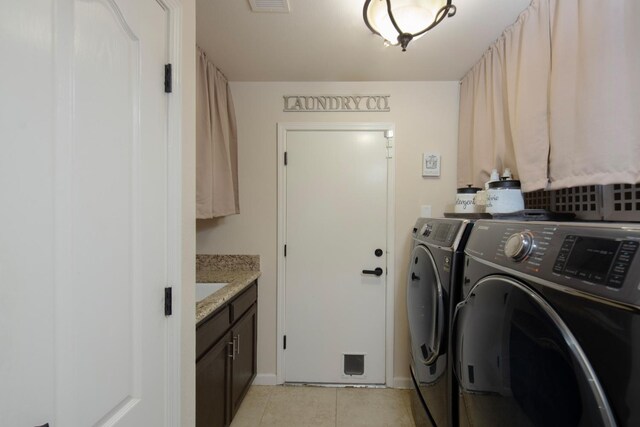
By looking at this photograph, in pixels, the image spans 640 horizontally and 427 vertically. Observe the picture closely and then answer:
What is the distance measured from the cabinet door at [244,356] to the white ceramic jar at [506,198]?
1641 mm

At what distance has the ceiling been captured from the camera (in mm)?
1453

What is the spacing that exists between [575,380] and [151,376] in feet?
3.48

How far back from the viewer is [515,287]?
0.72m

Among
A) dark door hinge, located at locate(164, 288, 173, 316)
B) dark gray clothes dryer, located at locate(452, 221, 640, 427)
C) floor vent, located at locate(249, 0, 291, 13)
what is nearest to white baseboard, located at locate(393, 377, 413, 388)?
dark gray clothes dryer, located at locate(452, 221, 640, 427)

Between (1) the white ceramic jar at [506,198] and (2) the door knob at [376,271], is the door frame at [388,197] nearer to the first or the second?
(2) the door knob at [376,271]

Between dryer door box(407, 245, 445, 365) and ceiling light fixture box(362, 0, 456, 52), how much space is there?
41.6 inches

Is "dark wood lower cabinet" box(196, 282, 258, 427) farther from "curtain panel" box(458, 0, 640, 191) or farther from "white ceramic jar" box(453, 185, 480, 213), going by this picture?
"curtain panel" box(458, 0, 640, 191)

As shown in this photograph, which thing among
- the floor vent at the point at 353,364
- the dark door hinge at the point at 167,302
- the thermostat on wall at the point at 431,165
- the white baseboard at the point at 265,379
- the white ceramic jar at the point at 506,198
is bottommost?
the white baseboard at the point at 265,379

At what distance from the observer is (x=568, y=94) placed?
115 cm

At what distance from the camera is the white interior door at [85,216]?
0.49 m

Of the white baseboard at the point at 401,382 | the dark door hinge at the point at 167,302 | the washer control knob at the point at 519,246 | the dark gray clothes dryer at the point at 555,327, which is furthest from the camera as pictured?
the white baseboard at the point at 401,382

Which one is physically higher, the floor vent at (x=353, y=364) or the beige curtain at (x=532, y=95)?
the beige curtain at (x=532, y=95)

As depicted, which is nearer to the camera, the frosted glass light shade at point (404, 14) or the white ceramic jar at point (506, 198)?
the frosted glass light shade at point (404, 14)

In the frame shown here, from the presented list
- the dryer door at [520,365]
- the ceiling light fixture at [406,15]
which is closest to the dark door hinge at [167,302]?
the dryer door at [520,365]
